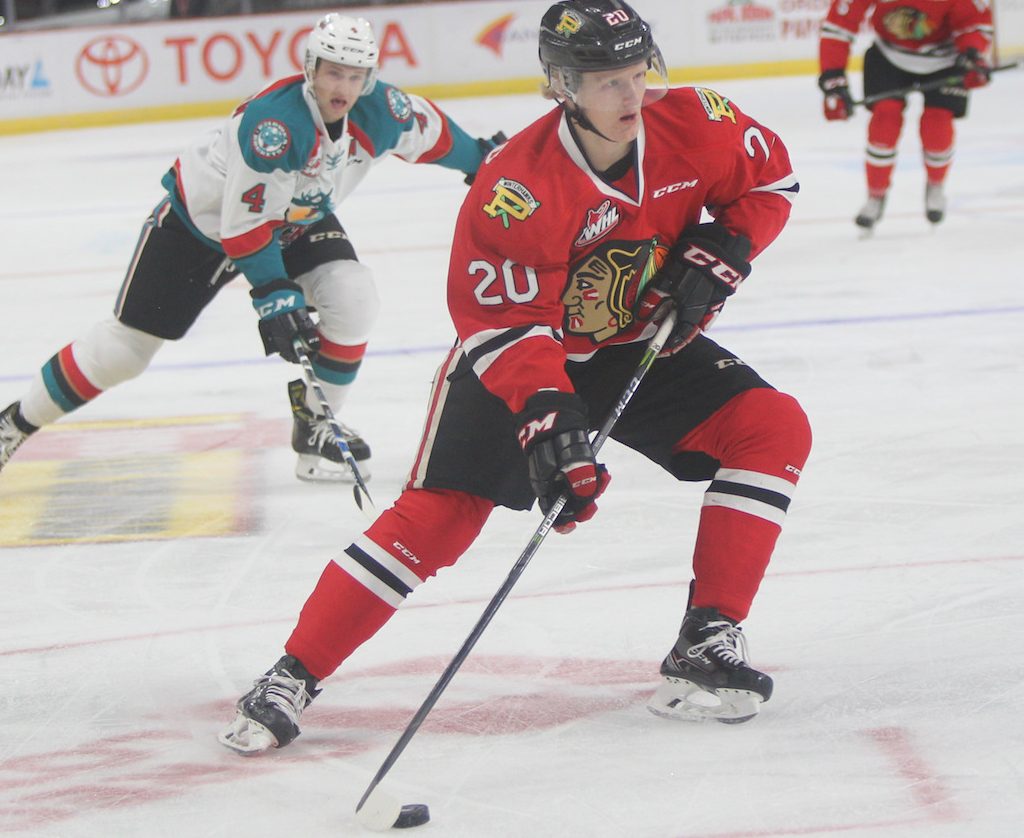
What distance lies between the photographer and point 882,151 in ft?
20.0

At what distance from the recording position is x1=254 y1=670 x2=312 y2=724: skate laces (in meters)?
2.07

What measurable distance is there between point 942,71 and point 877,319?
1.93 meters

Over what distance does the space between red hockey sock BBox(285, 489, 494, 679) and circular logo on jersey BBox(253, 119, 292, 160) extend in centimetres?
121

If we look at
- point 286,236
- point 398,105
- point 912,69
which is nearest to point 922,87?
point 912,69

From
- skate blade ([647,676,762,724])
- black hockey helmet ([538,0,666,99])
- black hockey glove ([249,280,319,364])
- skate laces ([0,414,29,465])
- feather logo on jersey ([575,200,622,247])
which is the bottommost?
skate laces ([0,414,29,465])

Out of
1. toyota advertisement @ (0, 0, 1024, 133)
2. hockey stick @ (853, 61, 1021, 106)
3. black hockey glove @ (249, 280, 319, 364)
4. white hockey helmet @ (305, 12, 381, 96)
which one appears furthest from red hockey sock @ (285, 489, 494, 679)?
toyota advertisement @ (0, 0, 1024, 133)

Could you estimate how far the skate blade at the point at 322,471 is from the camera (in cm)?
347

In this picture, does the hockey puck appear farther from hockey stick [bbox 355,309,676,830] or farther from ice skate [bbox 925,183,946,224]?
ice skate [bbox 925,183,946,224]

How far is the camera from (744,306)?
5039mm

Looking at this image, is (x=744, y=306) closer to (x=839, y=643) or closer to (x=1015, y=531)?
(x=1015, y=531)

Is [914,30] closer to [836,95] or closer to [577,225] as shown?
[836,95]

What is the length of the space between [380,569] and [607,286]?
1.70 ft

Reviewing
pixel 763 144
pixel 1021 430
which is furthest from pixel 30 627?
pixel 1021 430

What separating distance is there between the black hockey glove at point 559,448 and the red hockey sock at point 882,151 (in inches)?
174
